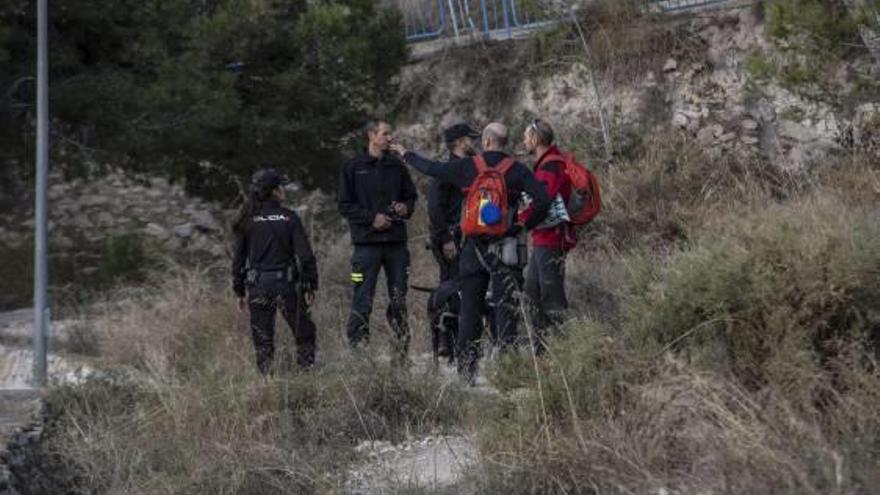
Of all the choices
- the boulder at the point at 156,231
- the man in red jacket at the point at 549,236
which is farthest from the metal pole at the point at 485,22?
the man in red jacket at the point at 549,236

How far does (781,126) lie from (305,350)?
8325 millimetres

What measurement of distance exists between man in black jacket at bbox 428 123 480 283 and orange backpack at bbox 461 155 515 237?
866 millimetres

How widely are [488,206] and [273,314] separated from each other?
67.7 inches

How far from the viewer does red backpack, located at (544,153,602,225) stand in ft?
29.6

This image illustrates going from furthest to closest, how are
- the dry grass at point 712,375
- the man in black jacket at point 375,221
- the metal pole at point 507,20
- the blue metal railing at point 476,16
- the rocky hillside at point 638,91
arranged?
the metal pole at point 507,20
the blue metal railing at point 476,16
the rocky hillside at point 638,91
the man in black jacket at point 375,221
the dry grass at point 712,375

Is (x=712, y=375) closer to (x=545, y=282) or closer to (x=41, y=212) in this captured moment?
(x=545, y=282)

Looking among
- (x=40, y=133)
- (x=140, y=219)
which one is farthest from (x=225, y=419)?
(x=140, y=219)

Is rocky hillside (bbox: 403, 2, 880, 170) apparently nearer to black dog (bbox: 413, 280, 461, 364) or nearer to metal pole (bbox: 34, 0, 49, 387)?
black dog (bbox: 413, 280, 461, 364)

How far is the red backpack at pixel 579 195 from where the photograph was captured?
29.6 ft

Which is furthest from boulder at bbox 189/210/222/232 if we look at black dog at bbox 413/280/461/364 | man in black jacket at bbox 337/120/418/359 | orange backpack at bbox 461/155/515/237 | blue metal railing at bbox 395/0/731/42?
orange backpack at bbox 461/155/515/237

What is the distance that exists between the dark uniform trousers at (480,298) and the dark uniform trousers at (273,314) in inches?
42.6

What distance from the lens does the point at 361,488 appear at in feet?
21.6

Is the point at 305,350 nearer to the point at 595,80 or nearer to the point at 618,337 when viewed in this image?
the point at 618,337

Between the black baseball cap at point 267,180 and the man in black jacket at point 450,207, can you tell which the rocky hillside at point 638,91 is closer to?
the man in black jacket at point 450,207
